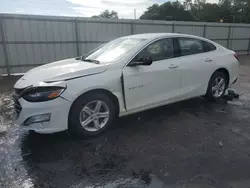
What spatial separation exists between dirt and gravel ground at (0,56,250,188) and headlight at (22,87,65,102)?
2.44 ft

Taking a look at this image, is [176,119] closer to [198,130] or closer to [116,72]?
[198,130]

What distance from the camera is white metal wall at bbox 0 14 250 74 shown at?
884cm

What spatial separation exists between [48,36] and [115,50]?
6432 millimetres

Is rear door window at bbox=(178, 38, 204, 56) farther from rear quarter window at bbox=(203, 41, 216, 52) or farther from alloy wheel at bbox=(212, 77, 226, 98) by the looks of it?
alloy wheel at bbox=(212, 77, 226, 98)

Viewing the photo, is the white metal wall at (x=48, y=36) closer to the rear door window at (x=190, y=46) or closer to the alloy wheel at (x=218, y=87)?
the rear door window at (x=190, y=46)

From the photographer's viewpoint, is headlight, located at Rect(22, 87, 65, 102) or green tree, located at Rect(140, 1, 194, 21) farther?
green tree, located at Rect(140, 1, 194, 21)

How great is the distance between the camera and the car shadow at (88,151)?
2611 mm

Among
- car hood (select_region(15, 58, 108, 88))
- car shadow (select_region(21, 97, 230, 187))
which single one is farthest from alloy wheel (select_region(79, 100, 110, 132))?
car hood (select_region(15, 58, 108, 88))

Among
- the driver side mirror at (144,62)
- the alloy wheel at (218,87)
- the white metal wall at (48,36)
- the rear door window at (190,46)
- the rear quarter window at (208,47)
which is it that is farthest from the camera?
the white metal wall at (48,36)

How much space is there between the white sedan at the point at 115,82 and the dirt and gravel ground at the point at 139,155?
351 millimetres

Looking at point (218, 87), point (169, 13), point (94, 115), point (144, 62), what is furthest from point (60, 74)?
point (169, 13)

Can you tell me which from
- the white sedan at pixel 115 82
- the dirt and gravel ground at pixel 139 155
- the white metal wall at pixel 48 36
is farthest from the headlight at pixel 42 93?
the white metal wall at pixel 48 36

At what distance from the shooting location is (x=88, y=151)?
3109 mm

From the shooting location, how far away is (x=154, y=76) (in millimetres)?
3951
